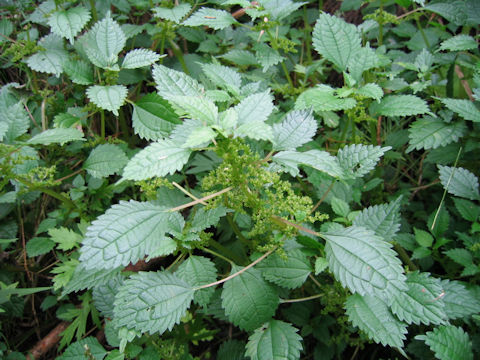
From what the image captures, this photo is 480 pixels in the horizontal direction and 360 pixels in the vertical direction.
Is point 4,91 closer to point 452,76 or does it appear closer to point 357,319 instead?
point 357,319

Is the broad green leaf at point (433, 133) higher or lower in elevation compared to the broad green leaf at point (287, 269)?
higher

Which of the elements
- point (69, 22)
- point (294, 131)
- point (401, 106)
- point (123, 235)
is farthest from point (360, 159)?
point (69, 22)

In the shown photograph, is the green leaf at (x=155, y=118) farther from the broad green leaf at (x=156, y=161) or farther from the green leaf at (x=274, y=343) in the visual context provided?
the green leaf at (x=274, y=343)

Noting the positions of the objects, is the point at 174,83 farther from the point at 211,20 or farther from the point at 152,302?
the point at 152,302

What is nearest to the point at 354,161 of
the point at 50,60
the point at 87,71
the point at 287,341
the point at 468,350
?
the point at 287,341

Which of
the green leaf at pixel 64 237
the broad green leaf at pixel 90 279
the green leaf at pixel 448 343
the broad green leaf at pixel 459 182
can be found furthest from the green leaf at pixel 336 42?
the green leaf at pixel 64 237

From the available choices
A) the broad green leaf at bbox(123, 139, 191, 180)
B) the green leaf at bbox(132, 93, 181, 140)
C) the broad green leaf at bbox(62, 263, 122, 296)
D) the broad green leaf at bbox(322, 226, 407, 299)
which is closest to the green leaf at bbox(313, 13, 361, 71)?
the green leaf at bbox(132, 93, 181, 140)

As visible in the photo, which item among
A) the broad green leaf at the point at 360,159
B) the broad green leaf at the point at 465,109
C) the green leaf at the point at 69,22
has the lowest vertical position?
the broad green leaf at the point at 465,109

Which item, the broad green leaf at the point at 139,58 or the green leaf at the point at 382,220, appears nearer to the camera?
the green leaf at the point at 382,220
